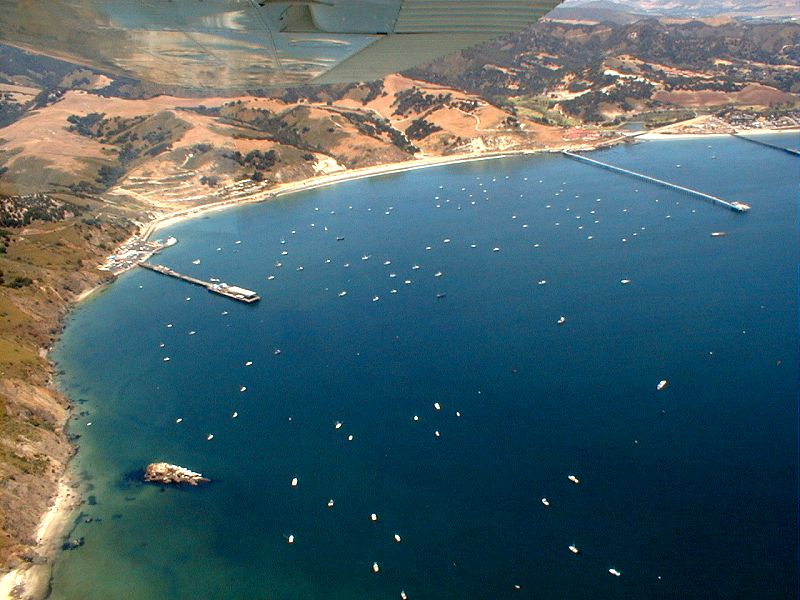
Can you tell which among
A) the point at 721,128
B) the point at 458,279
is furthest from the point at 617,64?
the point at 458,279

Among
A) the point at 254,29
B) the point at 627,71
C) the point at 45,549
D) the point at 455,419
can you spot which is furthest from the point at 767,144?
the point at 254,29

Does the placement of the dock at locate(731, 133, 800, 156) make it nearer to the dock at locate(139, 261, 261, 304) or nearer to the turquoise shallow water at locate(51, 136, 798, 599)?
the turquoise shallow water at locate(51, 136, 798, 599)

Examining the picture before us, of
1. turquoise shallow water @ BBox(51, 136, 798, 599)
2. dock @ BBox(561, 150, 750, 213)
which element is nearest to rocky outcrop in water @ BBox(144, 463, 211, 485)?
turquoise shallow water @ BBox(51, 136, 798, 599)

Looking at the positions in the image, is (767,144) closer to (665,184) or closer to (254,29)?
(665,184)

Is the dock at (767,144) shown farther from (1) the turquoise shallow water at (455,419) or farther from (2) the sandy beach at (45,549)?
(2) the sandy beach at (45,549)

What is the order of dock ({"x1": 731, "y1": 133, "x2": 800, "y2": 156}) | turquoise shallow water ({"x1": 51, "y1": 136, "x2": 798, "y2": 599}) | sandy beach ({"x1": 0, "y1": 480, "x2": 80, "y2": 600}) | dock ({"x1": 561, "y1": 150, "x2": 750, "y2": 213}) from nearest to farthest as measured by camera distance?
sandy beach ({"x1": 0, "y1": 480, "x2": 80, "y2": 600})
turquoise shallow water ({"x1": 51, "y1": 136, "x2": 798, "y2": 599})
dock ({"x1": 561, "y1": 150, "x2": 750, "y2": 213})
dock ({"x1": 731, "y1": 133, "x2": 800, "y2": 156})

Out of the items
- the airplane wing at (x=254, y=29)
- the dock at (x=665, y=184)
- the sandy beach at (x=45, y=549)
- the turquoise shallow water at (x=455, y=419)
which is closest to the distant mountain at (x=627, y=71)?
the dock at (x=665, y=184)

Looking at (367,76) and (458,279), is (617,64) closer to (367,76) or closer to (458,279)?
(458,279)
